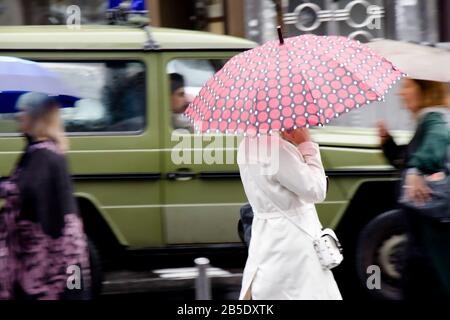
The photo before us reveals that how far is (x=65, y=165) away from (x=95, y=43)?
254 cm

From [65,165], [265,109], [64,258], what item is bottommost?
[64,258]

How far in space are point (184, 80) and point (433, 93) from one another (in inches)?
102

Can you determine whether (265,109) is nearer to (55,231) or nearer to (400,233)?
(55,231)

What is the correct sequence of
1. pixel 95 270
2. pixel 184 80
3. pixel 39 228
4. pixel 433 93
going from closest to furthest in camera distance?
pixel 39 228, pixel 433 93, pixel 95 270, pixel 184 80

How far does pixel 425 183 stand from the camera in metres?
4.18

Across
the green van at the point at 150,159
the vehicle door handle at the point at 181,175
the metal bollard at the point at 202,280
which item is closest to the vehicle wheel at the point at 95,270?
the green van at the point at 150,159

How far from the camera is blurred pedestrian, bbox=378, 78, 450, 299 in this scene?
13.8ft

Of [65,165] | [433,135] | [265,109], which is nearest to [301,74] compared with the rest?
[265,109]

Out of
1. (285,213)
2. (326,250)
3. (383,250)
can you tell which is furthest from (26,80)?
(383,250)

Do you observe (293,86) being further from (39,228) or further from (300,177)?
(39,228)

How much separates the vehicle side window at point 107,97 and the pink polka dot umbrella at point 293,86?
9.00 feet

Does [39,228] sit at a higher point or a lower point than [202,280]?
higher

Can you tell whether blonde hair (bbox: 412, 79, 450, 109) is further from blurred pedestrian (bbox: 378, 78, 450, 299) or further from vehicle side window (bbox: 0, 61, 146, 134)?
vehicle side window (bbox: 0, 61, 146, 134)

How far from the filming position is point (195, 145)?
6637mm
